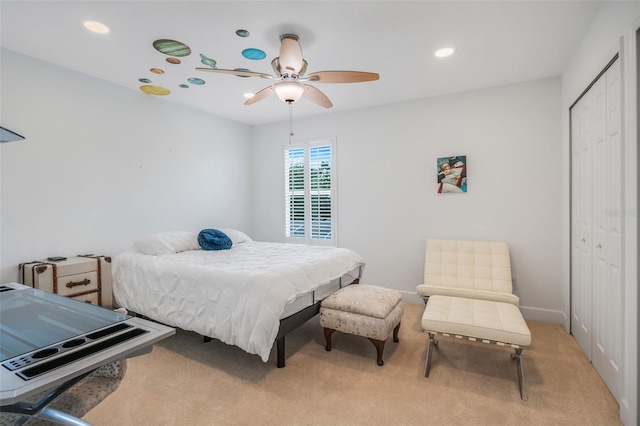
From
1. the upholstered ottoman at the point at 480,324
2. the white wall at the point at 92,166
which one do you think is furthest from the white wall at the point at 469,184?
the white wall at the point at 92,166

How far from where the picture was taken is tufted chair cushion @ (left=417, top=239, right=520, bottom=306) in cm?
329

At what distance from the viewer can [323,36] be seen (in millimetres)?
2574

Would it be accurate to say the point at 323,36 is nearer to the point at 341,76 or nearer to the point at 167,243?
the point at 341,76

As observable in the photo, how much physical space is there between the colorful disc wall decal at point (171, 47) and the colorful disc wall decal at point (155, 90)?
104 cm

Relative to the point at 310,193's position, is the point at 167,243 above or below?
below

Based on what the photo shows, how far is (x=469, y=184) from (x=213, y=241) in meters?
3.20

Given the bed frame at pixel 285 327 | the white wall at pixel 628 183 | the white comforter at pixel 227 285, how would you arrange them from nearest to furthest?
the white wall at pixel 628 183
the white comforter at pixel 227 285
the bed frame at pixel 285 327

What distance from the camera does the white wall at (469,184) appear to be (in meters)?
3.51

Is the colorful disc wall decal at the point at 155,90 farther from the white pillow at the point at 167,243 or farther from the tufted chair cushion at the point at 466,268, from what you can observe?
the tufted chair cushion at the point at 466,268

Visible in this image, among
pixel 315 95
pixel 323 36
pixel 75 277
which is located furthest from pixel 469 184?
pixel 75 277

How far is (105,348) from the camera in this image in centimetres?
111

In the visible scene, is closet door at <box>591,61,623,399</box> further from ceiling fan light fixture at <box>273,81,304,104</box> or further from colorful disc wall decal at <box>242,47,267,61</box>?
colorful disc wall decal at <box>242,47,267,61</box>

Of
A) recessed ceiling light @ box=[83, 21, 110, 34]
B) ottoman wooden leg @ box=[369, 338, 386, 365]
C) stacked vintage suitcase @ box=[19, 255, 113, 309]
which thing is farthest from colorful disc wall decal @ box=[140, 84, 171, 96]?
ottoman wooden leg @ box=[369, 338, 386, 365]

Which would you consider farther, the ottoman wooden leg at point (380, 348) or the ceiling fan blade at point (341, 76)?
the ottoman wooden leg at point (380, 348)
